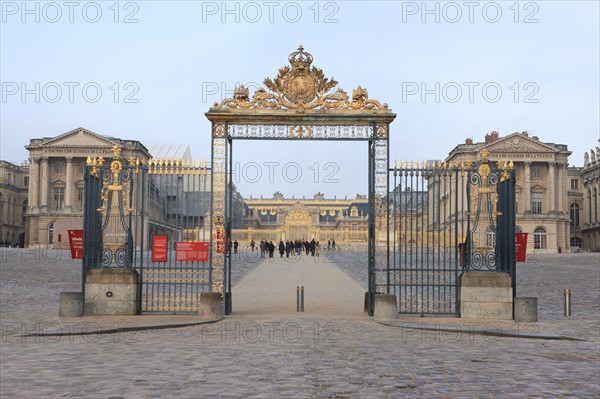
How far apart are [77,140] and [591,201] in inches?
2446

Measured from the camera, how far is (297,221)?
78.8 m

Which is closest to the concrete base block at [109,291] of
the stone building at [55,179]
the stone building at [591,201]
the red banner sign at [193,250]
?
the red banner sign at [193,250]

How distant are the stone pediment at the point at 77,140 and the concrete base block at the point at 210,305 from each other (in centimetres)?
6408

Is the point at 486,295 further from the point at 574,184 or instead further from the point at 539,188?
the point at 574,184

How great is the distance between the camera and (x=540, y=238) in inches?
3120

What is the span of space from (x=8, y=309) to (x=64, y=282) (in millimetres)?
8145

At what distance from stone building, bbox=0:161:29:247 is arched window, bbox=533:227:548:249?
6282cm

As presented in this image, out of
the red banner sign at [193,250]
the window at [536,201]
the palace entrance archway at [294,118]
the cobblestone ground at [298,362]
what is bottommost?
the cobblestone ground at [298,362]

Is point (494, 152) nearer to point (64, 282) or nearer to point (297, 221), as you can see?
point (297, 221)

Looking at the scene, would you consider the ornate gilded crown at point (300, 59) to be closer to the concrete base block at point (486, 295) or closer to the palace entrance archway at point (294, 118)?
the palace entrance archway at point (294, 118)

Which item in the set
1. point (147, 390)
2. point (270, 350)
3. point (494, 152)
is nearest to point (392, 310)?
point (270, 350)

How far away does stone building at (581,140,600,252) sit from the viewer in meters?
89.9

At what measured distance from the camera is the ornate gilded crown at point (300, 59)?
46.2 feet

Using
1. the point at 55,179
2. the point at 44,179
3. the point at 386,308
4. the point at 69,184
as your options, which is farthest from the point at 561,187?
the point at 386,308
